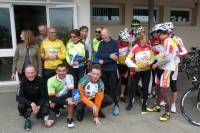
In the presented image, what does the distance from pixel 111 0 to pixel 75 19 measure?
8.05 feet

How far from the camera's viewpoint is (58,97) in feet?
14.7

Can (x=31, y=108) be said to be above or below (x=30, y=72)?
below

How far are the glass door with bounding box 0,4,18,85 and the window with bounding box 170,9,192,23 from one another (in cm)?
623

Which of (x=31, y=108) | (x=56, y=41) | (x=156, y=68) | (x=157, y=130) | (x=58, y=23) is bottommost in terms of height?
(x=157, y=130)

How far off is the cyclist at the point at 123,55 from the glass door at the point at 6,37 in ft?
9.74

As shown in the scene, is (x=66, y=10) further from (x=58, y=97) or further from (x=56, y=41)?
(x=58, y=97)

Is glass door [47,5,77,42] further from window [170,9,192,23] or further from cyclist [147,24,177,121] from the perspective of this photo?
window [170,9,192,23]

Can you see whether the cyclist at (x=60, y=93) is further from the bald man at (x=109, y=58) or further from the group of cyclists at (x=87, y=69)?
the bald man at (x=109, y=58)

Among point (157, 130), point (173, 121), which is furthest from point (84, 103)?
point (173, 121)

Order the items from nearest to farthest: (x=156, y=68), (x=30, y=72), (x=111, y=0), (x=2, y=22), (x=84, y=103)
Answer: (x=30, y=72), (x=84, y=103), (x=156, y=68), (x=2, y=22), (x=111, y=0)

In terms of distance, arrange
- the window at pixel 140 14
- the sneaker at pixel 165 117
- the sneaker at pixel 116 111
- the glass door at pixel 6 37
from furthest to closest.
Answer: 1. the window at pixel 140 14
2. the glass door at pixel 6 37
3. the sneaker at pixel 116 111
4. the sneaker at pixel 165 117

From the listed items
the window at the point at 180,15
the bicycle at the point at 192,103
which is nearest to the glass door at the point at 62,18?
the bicycle at the point at 192,103

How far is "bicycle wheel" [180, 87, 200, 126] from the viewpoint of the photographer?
4.52 meters

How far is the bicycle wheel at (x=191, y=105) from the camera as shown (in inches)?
178
